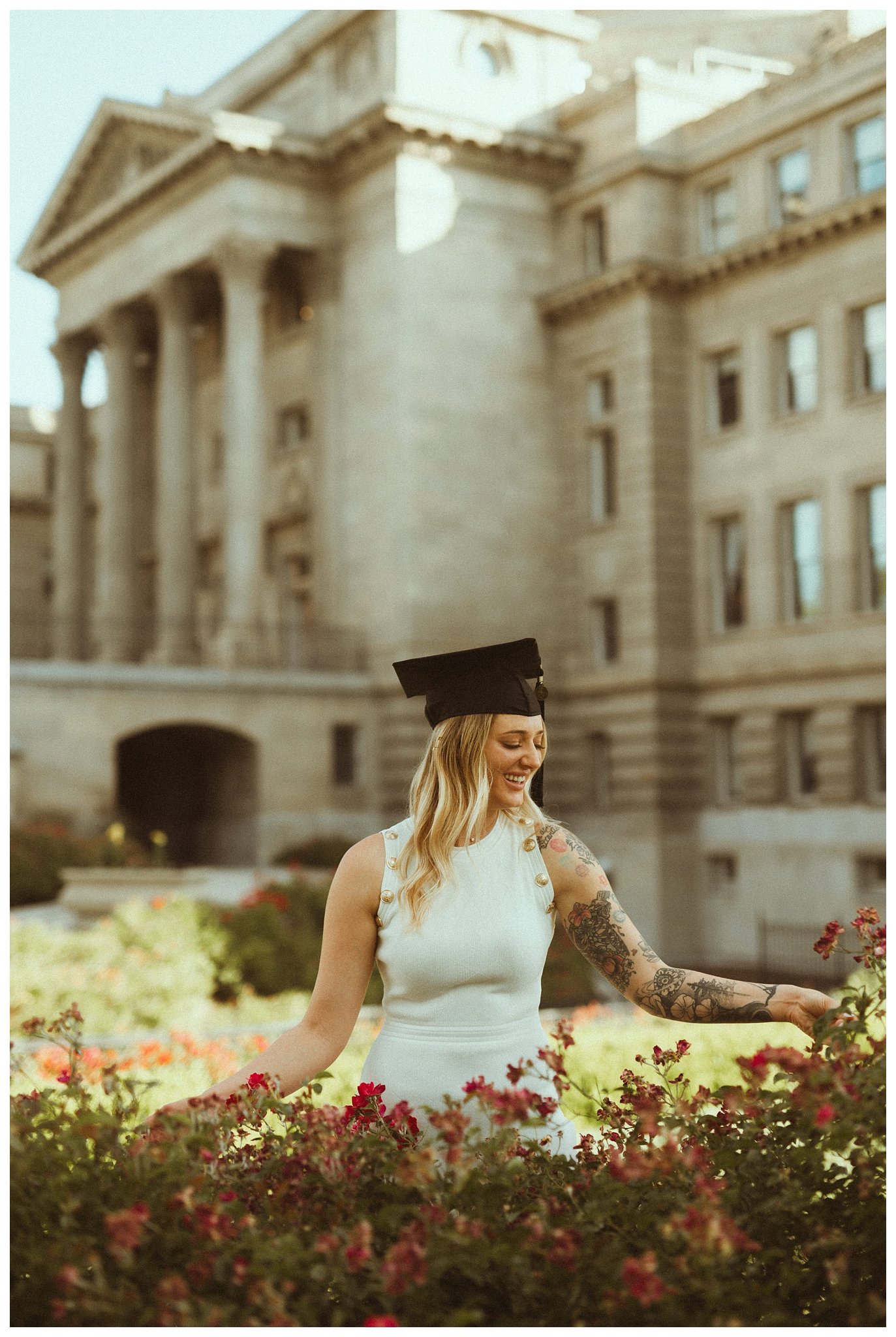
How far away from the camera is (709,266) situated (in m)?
36.7

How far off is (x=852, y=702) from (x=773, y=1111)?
30.6 meters

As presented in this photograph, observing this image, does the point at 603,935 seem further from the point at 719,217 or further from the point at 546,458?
the point at 546,458

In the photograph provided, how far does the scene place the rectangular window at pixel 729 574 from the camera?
37.1 metres

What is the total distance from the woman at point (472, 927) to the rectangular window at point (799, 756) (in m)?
31.4

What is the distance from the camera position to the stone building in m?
34.5

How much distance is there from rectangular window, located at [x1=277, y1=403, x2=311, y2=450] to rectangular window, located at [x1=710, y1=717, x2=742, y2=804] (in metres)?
15.1

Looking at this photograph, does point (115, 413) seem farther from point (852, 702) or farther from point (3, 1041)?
point (3, 1041)

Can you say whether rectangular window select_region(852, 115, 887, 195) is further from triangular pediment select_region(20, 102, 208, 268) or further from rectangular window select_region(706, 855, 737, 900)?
triangular pediment select_region(20, 102, 208, 268)

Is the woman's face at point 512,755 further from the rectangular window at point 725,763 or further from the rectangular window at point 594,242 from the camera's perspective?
the rectangular window at point 594,242

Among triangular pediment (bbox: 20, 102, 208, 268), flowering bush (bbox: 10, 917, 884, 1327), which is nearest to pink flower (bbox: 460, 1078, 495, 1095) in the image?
flowering bush (bbox: 10, 917, 884, 1327)

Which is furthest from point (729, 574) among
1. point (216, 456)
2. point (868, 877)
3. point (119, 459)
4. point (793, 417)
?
point (119, 459)

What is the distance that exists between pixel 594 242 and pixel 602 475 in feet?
19.8

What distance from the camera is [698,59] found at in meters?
44.6

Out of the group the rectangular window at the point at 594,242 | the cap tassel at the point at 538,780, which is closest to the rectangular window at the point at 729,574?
the rectangular window at the point at 594,242
